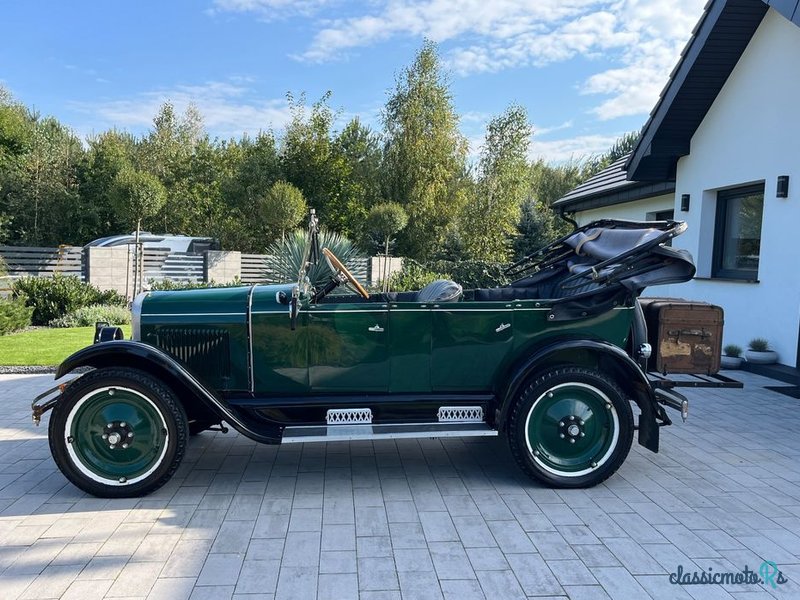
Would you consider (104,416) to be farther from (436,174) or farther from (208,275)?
(436,174)

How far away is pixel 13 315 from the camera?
9.25 meters

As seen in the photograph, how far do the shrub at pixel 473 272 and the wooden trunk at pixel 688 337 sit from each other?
30.0 feet

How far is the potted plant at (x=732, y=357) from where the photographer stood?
24.1 ft

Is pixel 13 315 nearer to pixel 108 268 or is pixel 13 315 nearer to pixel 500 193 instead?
pixel 108 268

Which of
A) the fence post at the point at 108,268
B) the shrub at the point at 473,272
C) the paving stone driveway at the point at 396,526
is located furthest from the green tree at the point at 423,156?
the paving stone driveway at the point at 396,526

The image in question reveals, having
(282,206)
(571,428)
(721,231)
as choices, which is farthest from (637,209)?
(282,206)

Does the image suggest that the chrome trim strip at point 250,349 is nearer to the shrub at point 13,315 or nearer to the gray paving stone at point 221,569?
the gray paving stone at point 221,569

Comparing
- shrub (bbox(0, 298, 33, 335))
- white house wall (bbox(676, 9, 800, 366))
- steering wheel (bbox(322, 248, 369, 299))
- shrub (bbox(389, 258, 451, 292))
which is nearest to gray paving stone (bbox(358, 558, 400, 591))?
steering wheel (bbox(322, 248, 369, 299))

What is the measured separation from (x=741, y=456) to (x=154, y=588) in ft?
13.6

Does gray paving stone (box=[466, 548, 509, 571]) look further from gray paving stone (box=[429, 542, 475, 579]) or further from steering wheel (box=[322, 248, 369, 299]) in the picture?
steering wheel (box=[322, 248, 369, 299])

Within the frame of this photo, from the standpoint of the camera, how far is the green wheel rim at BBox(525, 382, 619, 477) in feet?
12.6

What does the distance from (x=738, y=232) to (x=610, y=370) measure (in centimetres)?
541

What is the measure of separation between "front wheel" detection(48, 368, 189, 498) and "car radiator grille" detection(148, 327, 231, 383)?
29 cm

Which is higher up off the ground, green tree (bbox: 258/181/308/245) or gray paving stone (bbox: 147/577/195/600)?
green tree (bbox: 258/181/308/245)
